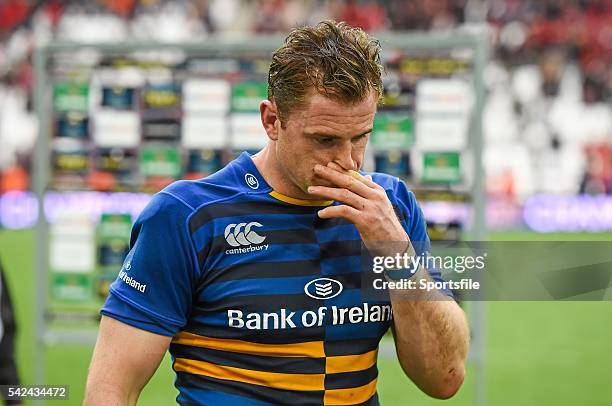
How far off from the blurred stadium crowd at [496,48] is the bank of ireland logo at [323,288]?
59.1 ft

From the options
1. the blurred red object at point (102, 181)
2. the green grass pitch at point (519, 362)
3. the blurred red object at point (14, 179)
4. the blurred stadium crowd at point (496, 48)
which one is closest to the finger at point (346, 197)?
the green grass pitch at point (519, 362)

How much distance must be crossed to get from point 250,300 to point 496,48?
21475 millimetres

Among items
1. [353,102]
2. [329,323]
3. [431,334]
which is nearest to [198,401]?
[329,323]

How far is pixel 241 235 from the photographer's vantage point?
2803 millimetres

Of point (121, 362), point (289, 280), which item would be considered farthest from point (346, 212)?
point (121, 362)

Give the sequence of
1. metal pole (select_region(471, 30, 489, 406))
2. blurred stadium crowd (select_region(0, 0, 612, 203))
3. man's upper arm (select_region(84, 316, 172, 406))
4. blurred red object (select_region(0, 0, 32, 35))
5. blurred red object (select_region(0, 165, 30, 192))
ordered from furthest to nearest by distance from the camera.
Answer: blurred red object (select_region(0, 0, 32, 35))
blurred stadium crowd (select_region(0, 0, 612, 203))
blurred red object (select_region(0, 165, 30, 192))
metal pole (select_region(471, 30, 489, 406))
man's upper arm (select_region(84, 316, 172, 406))

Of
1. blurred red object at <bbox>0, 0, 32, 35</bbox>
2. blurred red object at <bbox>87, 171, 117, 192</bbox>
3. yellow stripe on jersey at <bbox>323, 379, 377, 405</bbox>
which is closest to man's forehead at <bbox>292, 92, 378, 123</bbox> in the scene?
yellow stripe on jersey at <bbox>323, 379, 377, 405</bbox>

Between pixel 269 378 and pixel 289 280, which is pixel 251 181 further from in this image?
pixel 269 378

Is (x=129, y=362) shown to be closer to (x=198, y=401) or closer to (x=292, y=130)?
(x=198, y=401)

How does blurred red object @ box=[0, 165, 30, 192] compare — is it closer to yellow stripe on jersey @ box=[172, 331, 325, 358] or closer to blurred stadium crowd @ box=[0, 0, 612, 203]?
blurred stadium crowd @ box=[0, 0, 612, 203]

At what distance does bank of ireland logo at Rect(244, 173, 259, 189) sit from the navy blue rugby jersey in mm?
71

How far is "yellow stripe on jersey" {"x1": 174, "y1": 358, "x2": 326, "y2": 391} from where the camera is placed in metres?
2.74

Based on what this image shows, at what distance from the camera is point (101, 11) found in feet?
78.6

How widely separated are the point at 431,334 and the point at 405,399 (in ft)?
16.6
